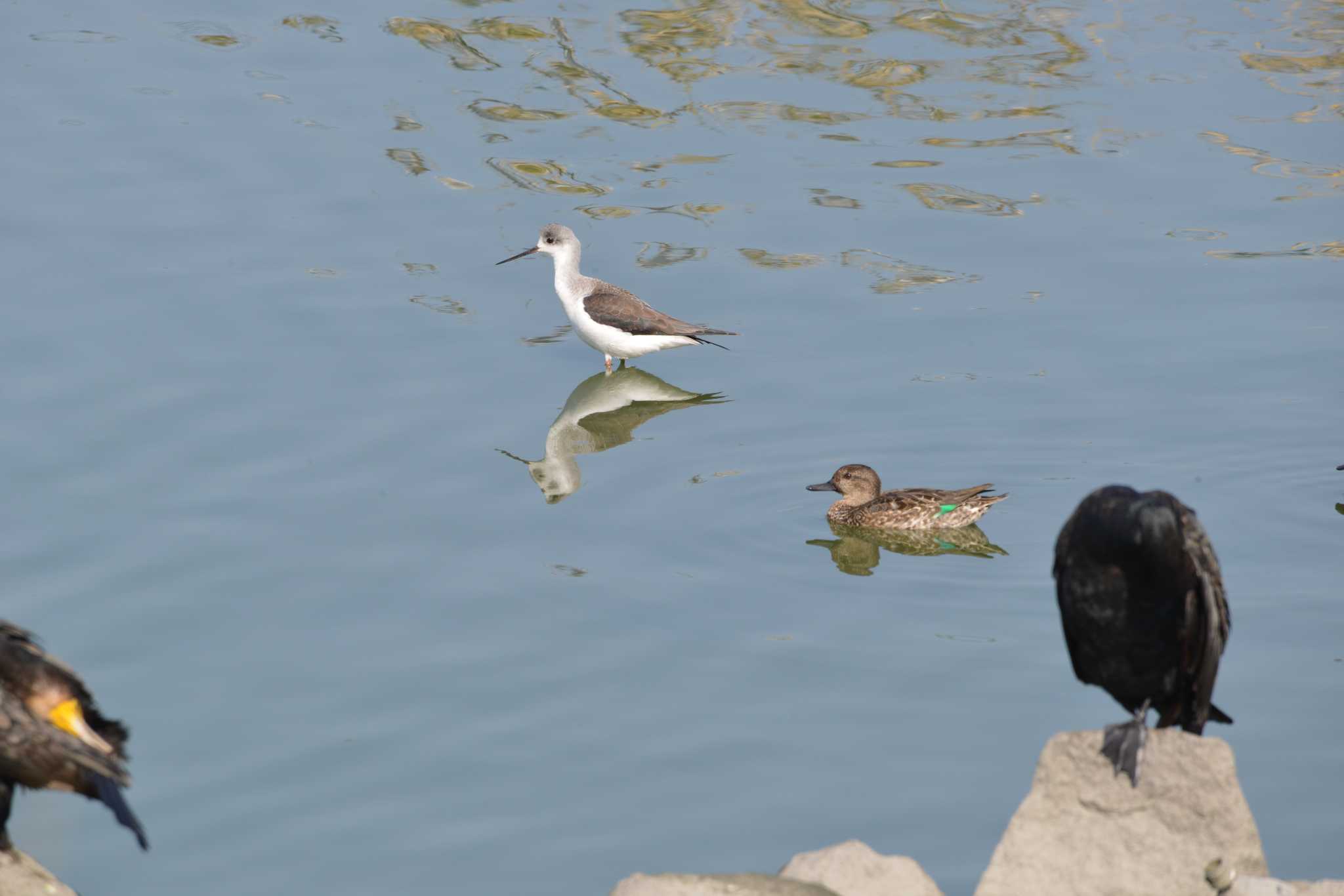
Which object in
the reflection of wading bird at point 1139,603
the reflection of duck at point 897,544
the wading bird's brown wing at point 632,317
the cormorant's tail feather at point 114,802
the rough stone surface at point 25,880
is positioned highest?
the reflection of wading bird at point 1139,603

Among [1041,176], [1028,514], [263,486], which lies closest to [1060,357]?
[1028,514]

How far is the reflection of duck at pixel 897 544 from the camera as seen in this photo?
1052 cm

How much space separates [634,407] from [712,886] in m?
7.44

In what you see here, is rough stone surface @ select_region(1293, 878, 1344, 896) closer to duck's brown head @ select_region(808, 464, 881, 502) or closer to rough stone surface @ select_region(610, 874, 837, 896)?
rough stone surface @ select_region(610, 874, 837, 896)

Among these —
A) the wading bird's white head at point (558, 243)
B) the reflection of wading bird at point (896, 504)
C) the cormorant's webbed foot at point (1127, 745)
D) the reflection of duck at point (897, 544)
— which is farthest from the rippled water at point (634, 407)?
the cormorant's webbed foot at point (1127, 745)

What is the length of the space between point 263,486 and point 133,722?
278 centimetres

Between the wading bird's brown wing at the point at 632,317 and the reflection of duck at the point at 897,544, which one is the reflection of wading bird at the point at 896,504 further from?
the wading bird's brown wing at the point at 632,317

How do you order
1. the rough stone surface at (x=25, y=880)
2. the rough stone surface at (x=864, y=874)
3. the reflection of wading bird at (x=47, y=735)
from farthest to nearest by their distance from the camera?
the rough stone surface at (x=864, y=874)
the rough stone surface at (x=25, y=880)
the reflection of wading bird at (x=47, y=735)

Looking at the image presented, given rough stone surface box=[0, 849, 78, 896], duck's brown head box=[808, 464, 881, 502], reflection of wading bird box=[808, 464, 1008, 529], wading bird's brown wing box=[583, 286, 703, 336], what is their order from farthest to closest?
wading bird's brown wing box=[583, 286, 703, 336], duck's brown head box=[808, 464, 881, 502], reflection of wading bird box=[808, 464, 1008, 529], rough stone surface box=[0, 849, 78, 896]

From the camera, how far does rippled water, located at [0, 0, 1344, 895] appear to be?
7684 mm

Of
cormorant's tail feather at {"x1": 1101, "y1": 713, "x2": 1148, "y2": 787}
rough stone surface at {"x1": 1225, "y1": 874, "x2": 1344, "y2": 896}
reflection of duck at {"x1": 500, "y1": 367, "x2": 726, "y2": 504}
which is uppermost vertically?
cormorant's tail feather at {"x1": 1101, "y1": 713, "x2": 1148, "y2": 787}

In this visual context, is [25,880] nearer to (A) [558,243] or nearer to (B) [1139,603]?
(B) [1139,603]

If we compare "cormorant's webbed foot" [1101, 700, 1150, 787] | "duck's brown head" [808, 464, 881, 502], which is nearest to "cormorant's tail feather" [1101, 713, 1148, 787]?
"cormorant's webbed foot" [1101, 700, 1150, 787]

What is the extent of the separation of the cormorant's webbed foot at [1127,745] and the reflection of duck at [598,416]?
16.4 feet
